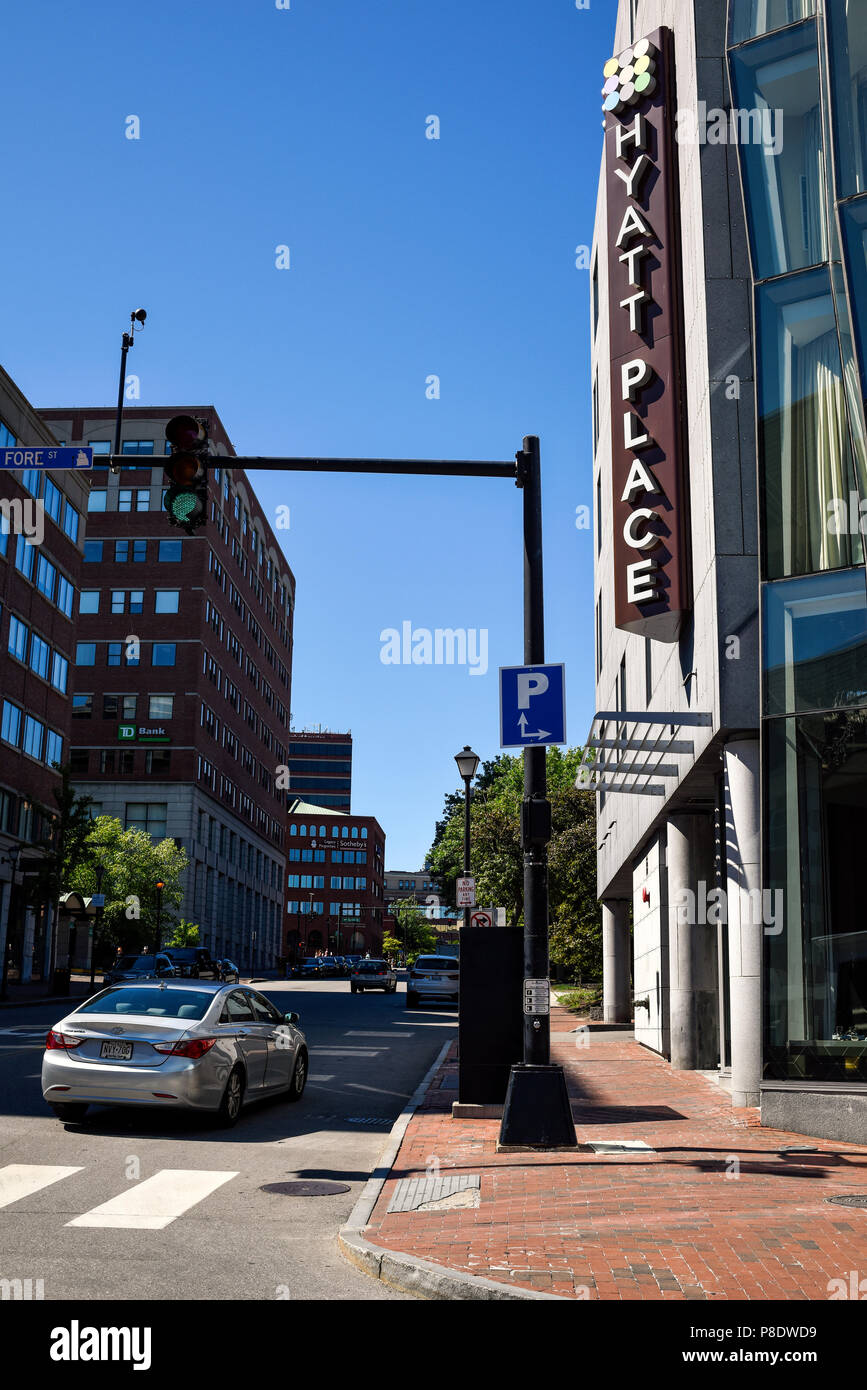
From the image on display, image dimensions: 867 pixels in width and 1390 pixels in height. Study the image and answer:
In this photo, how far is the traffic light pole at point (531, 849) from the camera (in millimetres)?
11234

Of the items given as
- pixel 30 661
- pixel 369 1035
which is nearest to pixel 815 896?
pixel 369 1035

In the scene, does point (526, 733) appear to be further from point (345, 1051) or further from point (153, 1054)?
point (345, 1051)

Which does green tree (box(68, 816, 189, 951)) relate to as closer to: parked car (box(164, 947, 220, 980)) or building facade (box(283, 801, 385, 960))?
parked car (box(164, 947, 220, 980))

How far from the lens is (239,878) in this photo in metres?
96.5

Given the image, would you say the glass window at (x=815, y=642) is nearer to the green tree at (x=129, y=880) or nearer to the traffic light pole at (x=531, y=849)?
the traffic light pole at (x=531, y=849)

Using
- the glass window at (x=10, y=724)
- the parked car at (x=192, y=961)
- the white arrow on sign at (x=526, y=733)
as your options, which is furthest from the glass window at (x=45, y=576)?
the white arrow on sign at (x=526, y=733)

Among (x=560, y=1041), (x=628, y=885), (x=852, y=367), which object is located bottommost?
(x=560, y=1041)

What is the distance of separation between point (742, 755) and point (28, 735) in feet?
146

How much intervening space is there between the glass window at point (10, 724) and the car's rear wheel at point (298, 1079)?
37.7 meters

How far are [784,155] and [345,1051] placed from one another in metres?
16.6

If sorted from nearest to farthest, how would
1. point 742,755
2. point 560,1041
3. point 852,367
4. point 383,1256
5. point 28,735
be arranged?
1. point 383,1256
2. point 852,367
3. point 742,755
4. point 560,1041
5. point 28,735
